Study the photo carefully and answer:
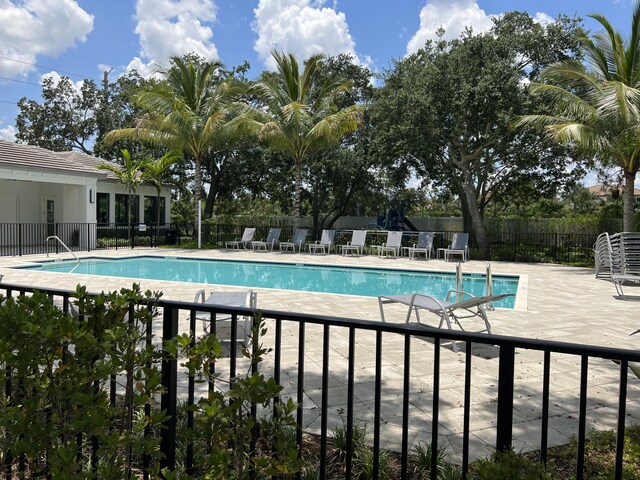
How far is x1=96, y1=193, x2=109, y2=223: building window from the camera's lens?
23484 millimetres

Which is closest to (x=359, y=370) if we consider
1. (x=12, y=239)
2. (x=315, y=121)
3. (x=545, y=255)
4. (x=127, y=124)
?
(x=545, y=255)

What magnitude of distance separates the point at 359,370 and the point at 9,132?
3904 cm

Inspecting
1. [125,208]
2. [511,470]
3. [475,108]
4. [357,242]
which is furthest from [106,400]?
[125,208]

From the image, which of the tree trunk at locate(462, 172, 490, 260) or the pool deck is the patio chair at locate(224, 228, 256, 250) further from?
the pool deck

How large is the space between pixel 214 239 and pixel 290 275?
35.0 feet

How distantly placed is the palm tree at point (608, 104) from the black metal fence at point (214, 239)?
4543mm

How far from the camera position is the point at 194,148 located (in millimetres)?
21078

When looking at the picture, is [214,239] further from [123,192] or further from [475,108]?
[475,108]

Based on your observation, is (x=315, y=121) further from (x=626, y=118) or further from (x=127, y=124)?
(x=127, y=124)

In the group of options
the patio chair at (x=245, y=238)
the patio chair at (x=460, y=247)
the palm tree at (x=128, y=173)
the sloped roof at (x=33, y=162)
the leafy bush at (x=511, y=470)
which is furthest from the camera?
the patio chair at (x=245, y=238)

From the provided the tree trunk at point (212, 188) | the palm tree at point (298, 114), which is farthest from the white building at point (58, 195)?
the palm tree at point (298, 114)

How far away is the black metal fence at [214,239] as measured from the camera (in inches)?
728

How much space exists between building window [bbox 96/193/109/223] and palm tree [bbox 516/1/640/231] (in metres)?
18.6

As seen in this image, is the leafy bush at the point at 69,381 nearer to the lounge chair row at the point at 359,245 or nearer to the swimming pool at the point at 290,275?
the swimming pool at the point at 290,275
